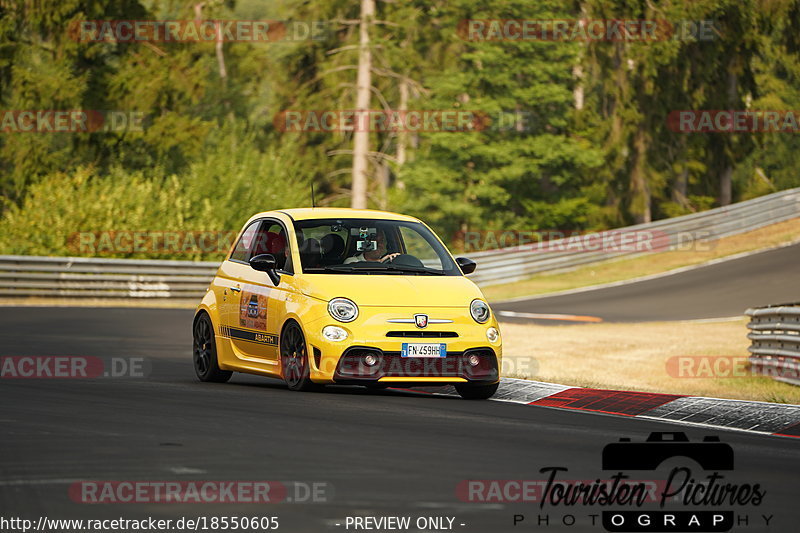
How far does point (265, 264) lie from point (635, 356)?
11.4m

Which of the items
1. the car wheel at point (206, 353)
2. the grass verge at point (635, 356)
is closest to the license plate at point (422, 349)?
the car wheel at point (206, 353)

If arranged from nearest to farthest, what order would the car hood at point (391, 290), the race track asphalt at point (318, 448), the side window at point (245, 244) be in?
the race track asphalt at point (318, 448) < the car hood at point (391, 290) < the side window at point (245, 244)

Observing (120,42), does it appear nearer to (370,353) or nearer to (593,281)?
(593,281)

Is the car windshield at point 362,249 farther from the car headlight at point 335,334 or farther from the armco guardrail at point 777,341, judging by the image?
the armco guardrail at point 777,341

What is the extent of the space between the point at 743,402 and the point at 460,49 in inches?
2038

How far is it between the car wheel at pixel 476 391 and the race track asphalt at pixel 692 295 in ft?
56.3

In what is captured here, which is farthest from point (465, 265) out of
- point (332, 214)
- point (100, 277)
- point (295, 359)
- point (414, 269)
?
point (100, 277)

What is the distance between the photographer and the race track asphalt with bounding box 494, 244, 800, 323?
1247 inches

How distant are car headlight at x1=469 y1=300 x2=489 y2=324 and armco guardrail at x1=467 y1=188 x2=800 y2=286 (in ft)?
85.6

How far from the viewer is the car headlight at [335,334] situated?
11789 mm

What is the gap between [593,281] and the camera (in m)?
39.6

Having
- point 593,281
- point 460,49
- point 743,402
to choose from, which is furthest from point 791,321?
point 460,49

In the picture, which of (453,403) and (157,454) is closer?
(157,454)

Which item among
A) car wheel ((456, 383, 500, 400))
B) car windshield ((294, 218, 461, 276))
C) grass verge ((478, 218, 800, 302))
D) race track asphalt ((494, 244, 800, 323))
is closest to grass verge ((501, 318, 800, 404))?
race track asphalt ((494, 244, 800, 323))
